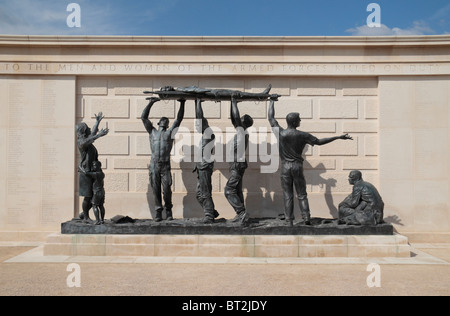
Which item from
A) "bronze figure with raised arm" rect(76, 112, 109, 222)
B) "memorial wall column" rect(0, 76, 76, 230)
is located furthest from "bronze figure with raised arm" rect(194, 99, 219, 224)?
"memorial wall column" rect(0, 76, 76, 230)

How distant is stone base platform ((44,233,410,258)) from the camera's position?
317 inches

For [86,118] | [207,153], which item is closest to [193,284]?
[207,153]

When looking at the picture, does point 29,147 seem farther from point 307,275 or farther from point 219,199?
point 307,275

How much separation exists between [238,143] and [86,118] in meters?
4.81

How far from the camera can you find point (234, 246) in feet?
26.5

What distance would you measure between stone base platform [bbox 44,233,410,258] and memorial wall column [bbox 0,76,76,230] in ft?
9.96

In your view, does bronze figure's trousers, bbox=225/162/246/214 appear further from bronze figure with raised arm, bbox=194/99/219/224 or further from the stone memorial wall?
the stone memorial wall

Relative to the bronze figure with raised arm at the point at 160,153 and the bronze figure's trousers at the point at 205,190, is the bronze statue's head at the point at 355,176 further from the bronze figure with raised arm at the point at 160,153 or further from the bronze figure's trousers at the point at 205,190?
the bronze figure with raised arm at the point at 160,153

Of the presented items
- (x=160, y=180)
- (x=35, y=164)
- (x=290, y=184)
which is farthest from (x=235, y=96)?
(x=35, y=164)

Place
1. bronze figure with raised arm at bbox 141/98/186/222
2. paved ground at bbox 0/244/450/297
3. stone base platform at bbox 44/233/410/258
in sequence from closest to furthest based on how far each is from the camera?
paved ground at bbox 0/244/450/297 < stone base platform at bbox 44/233/410/258 < bronze figure with raised arm at bbox 141/98/186/222

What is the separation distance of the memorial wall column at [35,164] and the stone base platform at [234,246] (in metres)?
3.04

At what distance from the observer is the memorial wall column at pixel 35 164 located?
10.9 m

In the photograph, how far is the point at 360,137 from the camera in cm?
1102

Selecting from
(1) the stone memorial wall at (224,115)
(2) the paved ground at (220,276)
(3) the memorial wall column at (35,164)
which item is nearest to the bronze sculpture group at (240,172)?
(2) the paved ground at (220,276)
